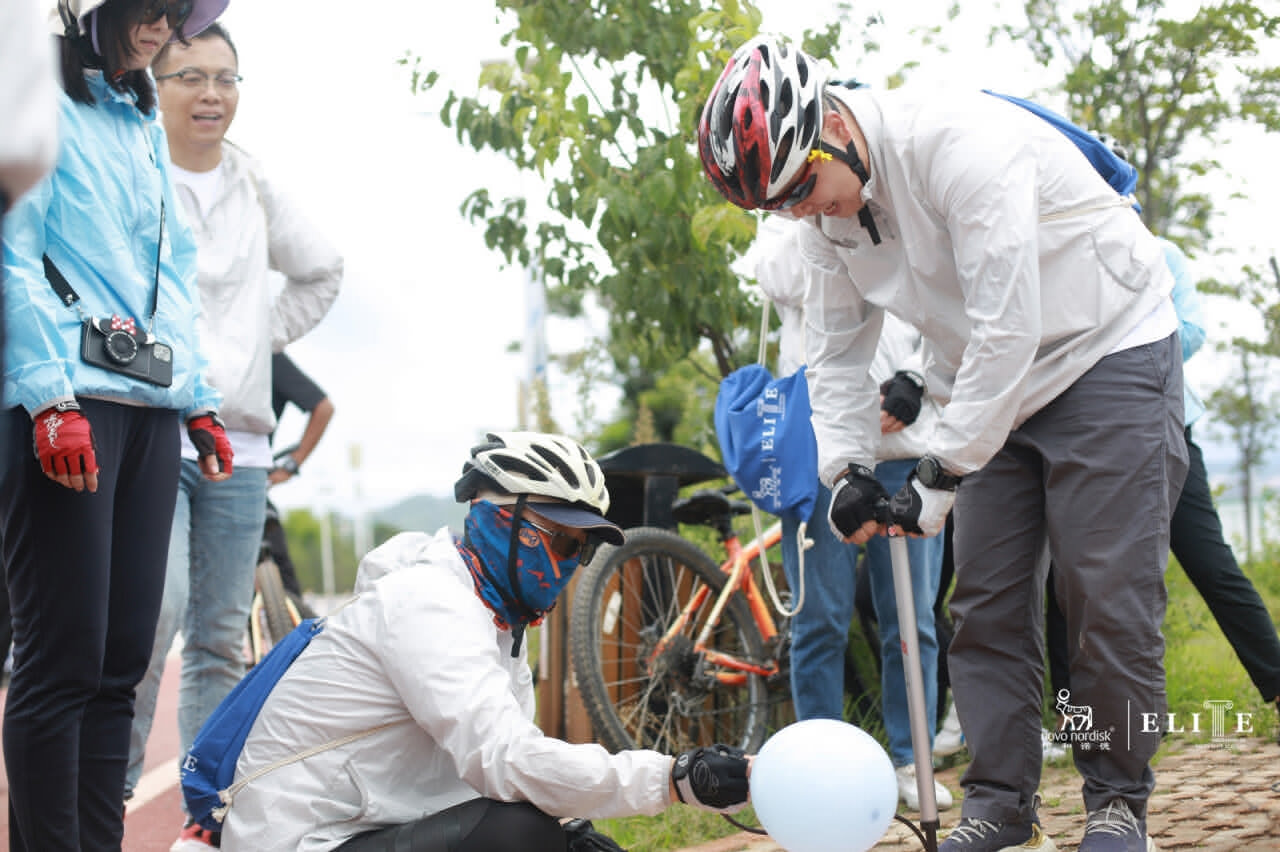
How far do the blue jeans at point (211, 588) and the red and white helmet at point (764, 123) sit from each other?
6.38 feet

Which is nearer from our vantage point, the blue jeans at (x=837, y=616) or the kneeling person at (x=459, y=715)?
the kneeling person at (x=459, y=715)

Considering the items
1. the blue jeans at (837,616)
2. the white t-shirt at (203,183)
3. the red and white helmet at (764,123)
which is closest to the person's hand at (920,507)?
the red and white helmet at (764,123)

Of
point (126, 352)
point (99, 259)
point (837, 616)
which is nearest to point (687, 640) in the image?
point (837, 616)

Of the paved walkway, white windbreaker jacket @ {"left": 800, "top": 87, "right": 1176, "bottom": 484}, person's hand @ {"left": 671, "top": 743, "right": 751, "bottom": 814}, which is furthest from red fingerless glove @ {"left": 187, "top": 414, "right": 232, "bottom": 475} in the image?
the paved walkway

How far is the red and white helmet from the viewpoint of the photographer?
2.88 meters

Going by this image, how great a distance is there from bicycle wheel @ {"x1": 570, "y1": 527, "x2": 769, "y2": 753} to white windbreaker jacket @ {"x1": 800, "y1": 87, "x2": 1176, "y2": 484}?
2.01 m

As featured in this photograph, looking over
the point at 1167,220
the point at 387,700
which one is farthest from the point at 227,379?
the point at 1167,220

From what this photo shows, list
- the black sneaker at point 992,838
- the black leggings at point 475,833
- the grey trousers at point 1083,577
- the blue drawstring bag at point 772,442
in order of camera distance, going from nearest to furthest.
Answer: the black leggings at point 475,833 < the grey trousers at point 1083,577 < the black sneaker at point 992,838 < the blue drawstring bag at point 772,442

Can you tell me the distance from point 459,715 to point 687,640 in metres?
2.80

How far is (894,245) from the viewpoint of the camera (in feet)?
10.4

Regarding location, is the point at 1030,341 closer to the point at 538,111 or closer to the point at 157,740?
the point at 538,111

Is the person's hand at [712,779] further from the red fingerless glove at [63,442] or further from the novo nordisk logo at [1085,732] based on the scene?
the red fingerless glove at [63,442]

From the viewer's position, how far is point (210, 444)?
336cm

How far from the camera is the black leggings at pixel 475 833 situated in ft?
8.48
